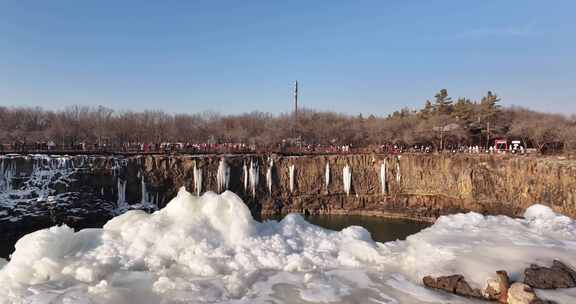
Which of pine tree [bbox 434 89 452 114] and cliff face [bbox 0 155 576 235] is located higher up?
pine tree [bbox 434 89 452 114]

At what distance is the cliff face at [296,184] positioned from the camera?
33469 millimetres

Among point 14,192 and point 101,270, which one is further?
point 14,192

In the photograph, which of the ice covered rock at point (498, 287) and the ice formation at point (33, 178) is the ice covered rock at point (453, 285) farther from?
the ice formation at point (33, 178)

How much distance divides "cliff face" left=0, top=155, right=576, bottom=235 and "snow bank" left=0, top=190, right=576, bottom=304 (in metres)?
17.3

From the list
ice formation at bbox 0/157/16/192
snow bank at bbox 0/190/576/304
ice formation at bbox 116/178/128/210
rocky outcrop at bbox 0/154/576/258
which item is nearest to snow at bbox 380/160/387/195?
rocky outcrop at bbox 0/154/576/258

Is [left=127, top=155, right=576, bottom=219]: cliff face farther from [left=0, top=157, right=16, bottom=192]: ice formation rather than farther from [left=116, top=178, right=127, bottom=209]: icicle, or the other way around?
[left=0, top=157, right=16, bottom=192]: ice formation

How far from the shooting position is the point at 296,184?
43031 mm

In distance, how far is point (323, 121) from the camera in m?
70.5

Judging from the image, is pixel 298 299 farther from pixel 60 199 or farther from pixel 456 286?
pixel 60 199

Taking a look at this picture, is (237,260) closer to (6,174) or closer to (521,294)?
(521,294)

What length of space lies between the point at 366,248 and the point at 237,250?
536cm

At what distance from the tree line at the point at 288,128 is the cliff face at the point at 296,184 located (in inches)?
537

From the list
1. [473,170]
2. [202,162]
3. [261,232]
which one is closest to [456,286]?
[261,232]

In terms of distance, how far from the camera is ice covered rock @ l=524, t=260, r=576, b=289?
559 inches
